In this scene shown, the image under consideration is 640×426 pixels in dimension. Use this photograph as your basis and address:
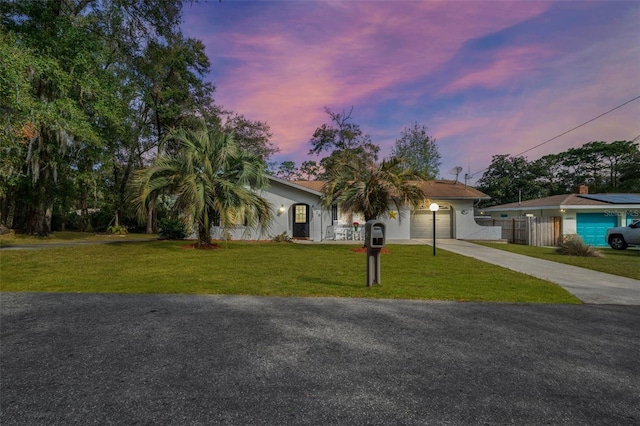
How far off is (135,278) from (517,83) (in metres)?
18.3

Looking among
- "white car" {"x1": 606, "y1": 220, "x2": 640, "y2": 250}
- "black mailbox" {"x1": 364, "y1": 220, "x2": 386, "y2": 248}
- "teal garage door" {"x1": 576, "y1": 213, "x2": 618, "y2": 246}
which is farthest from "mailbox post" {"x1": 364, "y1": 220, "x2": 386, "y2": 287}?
"teal garage door" {"x1": 576, "y1": 213, "x2": 618, "y2": 246}

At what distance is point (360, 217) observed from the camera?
63.2ft

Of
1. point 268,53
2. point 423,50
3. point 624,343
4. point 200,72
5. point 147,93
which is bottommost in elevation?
point 624,343

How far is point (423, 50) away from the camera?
11523mm

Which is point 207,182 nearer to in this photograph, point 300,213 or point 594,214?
→ point 300,213

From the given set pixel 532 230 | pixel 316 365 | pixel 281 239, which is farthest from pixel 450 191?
pixel 316 365

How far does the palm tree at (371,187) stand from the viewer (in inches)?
481

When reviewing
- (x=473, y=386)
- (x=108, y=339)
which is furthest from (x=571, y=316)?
(x=108, y=339)

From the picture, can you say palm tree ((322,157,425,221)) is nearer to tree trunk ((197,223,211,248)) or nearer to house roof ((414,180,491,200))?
tree trunk ((197,223,211,248))

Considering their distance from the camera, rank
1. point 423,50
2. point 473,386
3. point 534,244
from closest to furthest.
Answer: point 473,386
point 423,50
point 534,244

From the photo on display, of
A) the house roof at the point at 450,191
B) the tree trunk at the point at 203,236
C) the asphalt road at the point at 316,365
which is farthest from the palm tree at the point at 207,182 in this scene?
the house roof at the point at 450,191

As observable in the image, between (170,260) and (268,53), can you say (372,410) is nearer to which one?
(170,260)

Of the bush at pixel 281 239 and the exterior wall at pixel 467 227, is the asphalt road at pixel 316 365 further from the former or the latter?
the exterior wall at pixel 467 227

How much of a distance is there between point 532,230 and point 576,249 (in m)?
5.78
